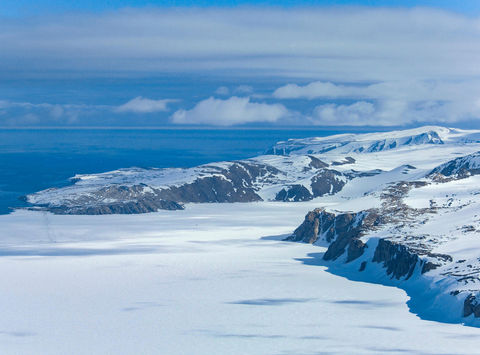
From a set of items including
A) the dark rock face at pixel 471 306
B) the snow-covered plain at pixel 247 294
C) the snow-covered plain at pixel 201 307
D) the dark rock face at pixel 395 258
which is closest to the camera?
the snow-covered plain at pixel 201 307

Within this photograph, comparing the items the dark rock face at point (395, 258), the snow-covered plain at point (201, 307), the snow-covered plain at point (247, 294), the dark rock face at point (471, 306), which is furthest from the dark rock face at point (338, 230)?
the dark rock face at point (471, 306)

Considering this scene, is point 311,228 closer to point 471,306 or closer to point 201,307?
point 201,307

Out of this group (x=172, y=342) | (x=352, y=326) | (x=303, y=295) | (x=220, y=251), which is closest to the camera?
(x=172, y=342)

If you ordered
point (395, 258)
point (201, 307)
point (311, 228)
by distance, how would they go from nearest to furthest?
point (201, 307) < point (395, 258) < point (311, 228)

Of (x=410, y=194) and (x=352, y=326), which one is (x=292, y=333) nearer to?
(x=352, y=326)

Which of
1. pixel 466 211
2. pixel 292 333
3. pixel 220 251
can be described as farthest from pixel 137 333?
pixel 466 211

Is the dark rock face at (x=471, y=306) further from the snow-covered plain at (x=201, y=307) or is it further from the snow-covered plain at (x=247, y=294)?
the snow-covered plain at (x=201, y=307)

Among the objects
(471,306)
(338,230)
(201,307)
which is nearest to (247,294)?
(201,307)

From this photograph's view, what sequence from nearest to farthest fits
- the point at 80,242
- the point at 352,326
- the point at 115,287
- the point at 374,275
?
1. the point at 352,326
2. the point at 115,287
3. the point at 374,275
4. the point at 80,242
